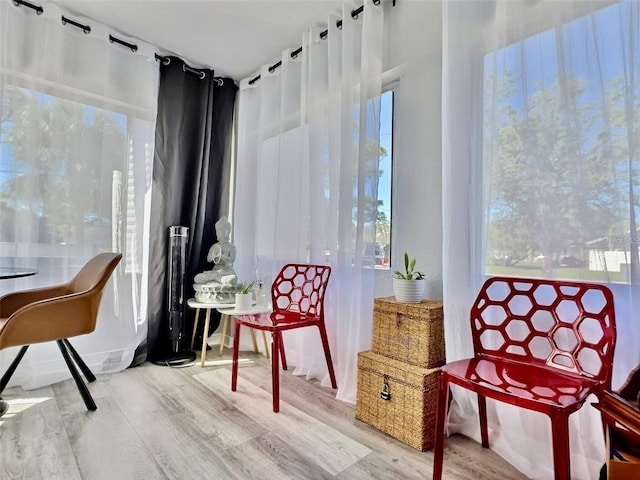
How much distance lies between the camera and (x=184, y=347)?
9.12 feet

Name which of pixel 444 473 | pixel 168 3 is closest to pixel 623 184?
pixel 444 473

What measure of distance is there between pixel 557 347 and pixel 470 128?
3.25 ft

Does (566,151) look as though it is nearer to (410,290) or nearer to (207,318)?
(410,290)

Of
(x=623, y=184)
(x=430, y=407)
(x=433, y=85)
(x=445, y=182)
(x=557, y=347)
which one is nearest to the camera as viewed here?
(x=623, y=184)

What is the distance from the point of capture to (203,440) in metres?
1.55

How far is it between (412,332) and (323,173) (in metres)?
1.19

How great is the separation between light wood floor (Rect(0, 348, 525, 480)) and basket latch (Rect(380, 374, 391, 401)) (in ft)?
0.59

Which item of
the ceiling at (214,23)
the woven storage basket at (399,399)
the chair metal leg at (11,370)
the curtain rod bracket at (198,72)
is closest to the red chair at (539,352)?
the woven storage basket at (399,399)

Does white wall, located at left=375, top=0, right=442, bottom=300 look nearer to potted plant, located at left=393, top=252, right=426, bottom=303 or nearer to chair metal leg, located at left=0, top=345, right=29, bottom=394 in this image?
potted plant, located at left=393, top=252, right=426, bottom=303

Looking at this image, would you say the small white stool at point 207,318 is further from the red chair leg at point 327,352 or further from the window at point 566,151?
the window at point 566,151

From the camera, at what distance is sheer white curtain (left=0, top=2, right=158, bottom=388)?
2.09m

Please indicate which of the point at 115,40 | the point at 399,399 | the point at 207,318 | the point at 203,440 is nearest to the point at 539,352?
the point at 399,399

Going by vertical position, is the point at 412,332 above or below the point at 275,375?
above

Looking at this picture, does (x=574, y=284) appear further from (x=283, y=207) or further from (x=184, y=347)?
(x=184, y=347)
